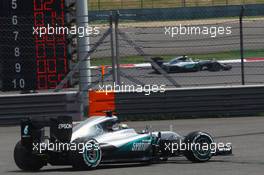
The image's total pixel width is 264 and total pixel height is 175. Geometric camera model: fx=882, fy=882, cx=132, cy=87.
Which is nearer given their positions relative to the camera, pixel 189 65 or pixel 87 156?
pixel 87 156

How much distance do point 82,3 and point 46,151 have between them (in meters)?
8.27

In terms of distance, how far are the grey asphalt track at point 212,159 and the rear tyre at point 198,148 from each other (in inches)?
4.7

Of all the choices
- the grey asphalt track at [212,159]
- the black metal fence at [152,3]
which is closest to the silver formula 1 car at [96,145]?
the grey asphalt track at [212,159]

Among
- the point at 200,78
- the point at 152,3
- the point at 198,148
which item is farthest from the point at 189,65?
the point at 152,3

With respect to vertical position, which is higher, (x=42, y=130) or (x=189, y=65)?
(x=42, y=130)

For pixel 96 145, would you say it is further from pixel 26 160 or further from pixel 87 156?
pixel 26 160

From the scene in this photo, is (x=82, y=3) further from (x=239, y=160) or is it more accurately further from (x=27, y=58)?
(x=239, y=160)

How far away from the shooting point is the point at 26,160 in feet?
40.5

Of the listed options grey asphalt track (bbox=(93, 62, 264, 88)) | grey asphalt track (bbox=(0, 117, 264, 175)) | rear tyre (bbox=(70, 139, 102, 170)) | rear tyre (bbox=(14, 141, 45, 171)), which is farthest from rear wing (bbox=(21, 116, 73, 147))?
grey asphalt track (bbox=(93, 62, 264, 88))

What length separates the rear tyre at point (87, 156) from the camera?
1196 centimetres

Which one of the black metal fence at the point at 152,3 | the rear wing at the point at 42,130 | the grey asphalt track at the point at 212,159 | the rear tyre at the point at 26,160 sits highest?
the black metal fence at the point at 152,3

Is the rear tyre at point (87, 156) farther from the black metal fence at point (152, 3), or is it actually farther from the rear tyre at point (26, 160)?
the black metal fence at point (152, 3)

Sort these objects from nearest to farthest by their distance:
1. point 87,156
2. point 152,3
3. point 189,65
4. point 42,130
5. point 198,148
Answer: point 87,156, point 42,130, point 198,148, point 189,65, point 152,3

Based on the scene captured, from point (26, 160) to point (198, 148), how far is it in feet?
8.01
